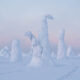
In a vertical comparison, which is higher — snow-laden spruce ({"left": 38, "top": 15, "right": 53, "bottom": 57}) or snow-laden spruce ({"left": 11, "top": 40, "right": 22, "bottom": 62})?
snow-laden spruce ({"left": 38, "top": 15, "right": 53, "bottom": 57})

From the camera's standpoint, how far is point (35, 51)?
68.2 feet

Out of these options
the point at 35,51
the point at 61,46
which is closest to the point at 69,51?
the point at 61,46

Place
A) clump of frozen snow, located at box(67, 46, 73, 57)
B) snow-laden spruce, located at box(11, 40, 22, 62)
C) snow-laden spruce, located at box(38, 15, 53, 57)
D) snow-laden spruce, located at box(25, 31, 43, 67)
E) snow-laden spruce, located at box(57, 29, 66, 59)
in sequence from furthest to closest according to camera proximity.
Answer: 1. clump of frozen snow, located at box(67, 46, 73, 57)
2. snow-laden spruce, located at box(57, 29, 66, 59)
3. snow-laden spruce, located at box(11, 40, 22, 62)
4. snow-laden spruce, located at box(38, 15, 53, 57)
5. snow-laden spruce, located at box(25, 31, 43, 67)

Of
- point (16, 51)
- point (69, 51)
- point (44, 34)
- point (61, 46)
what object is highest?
point (44, 34)

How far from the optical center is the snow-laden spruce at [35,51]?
20.3m

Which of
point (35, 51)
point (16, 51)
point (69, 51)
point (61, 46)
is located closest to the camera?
point (35, 51)

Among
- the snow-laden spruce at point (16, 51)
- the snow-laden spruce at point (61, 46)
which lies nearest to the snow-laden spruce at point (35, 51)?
the snow-laden spruce at point (16, 51)

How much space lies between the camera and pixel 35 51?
2080 cm

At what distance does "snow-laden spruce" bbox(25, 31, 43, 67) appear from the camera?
20.3 m

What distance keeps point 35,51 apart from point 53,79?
984 centimetres

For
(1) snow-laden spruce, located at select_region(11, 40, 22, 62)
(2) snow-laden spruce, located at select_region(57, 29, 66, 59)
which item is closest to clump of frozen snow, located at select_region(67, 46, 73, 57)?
(2) snow-laden spruce, located at select_region(57, 29, 66, 59)

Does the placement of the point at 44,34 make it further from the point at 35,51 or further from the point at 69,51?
the point at 69,51

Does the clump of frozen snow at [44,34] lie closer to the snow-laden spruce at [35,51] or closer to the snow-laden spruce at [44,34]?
the snow-laden spruce at [44,34]

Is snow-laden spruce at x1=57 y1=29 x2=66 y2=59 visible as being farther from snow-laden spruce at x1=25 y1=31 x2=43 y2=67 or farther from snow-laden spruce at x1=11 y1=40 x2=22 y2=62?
snow-laden spruce at x1=25 y1=31 x2=43 y2=67
